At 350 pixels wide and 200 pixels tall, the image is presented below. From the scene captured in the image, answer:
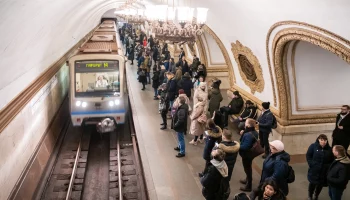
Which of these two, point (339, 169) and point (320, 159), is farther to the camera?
point (320, 159)

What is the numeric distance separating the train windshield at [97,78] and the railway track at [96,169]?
4.72 ft

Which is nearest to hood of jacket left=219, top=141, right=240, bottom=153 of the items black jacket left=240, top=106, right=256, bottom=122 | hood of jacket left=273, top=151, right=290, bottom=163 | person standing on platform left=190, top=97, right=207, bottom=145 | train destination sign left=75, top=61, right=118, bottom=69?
hood of jacket left=273, top=151, right=290, bottom=163

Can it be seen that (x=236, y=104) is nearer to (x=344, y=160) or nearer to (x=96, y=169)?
(x=96, y=169)

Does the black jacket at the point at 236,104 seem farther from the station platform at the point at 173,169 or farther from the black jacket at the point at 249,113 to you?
the station platform at the point at 173,169

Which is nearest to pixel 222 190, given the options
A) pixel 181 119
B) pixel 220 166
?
pixel 220 166

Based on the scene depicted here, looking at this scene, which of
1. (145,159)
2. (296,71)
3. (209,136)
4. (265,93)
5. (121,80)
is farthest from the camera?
(121,80)

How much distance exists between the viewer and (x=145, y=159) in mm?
7820

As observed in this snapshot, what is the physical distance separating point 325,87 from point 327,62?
611 mm

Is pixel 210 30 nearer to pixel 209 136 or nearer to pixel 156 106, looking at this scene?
pixel 156 106

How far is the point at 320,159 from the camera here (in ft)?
17.7

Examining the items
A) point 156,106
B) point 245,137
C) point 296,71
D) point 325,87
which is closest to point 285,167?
point 245,137

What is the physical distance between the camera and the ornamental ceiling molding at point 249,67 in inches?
326

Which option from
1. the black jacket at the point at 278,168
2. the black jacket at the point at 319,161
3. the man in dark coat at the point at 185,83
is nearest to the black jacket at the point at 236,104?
the man in dark coat at the point at 185,83

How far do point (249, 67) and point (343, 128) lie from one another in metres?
3.05
